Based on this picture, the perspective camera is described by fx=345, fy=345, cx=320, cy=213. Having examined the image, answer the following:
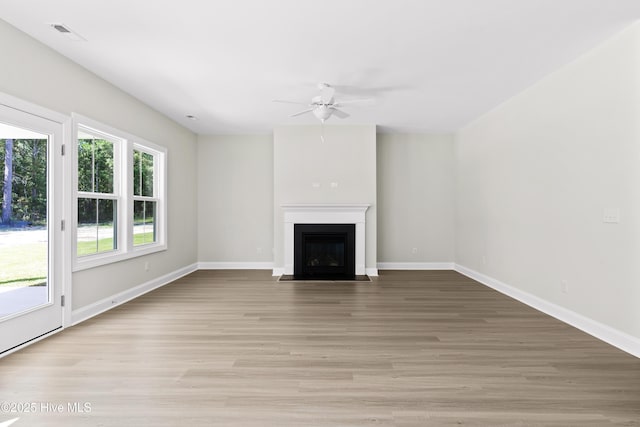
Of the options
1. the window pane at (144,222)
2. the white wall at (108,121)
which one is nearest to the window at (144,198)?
the window pane at (144,222)

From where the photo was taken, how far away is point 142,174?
16.4ft

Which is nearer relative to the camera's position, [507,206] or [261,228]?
[507,206]

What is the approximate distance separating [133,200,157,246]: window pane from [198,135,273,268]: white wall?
4.92 feet

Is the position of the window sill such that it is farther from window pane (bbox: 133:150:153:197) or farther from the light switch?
the light switch

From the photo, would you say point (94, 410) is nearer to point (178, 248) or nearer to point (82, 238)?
point (82, 238)

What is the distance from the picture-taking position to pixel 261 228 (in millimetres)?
6770

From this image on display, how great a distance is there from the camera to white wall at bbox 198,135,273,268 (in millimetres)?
6770

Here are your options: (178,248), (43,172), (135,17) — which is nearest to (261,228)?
(178,248)

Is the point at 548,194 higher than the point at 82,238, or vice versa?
the point at 548,194

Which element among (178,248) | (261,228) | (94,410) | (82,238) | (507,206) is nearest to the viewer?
(94,410)

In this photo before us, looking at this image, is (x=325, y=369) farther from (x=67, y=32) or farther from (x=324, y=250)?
(x=324, y=250)

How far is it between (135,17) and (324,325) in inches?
122

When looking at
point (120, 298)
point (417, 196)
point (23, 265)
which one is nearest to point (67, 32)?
point (23, 265)

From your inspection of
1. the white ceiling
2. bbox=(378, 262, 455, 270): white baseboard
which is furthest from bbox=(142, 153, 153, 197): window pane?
bbox=(378, 262, 455, 270): white baseboard
